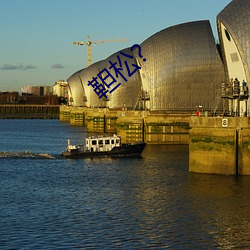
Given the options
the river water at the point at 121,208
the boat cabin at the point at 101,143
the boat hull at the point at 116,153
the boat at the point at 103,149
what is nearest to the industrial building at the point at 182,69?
the boat hull at the point at 116,153

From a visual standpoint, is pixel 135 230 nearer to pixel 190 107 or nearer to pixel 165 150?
pixel 165 150

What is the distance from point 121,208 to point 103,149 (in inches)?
1069

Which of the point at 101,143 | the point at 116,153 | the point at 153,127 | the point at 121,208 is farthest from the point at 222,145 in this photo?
the point at 153,127

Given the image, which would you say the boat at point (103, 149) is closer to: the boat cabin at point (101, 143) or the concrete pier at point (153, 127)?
the boat cabin at point (101, 143)

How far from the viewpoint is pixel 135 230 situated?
103ft

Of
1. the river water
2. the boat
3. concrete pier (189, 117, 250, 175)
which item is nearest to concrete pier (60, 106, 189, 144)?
the boat

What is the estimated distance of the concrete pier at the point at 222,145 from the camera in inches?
1786

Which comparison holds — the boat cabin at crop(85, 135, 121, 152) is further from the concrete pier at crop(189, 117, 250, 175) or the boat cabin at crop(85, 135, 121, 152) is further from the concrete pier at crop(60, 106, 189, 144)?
the concrete pier at crop(189, 117, 250, 175)

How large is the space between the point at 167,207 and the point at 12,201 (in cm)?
904

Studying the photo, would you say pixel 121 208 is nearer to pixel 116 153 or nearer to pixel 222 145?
pixel 222 145

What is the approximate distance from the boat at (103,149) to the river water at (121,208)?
620 centimetres

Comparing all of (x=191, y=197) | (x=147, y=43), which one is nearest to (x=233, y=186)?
(x=191, y=197)

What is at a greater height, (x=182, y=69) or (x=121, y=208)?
(x=182, y=69)

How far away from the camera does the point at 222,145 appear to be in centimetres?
4591
